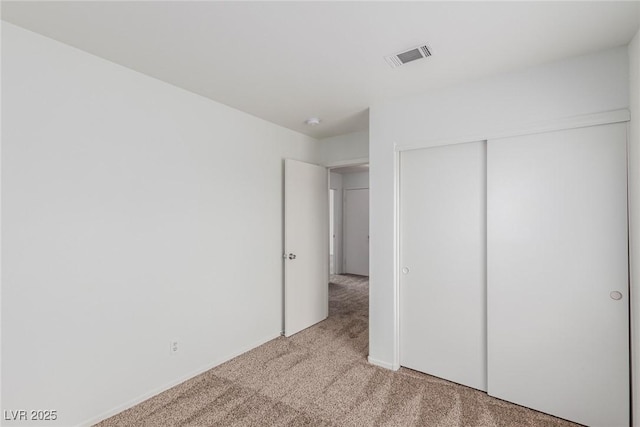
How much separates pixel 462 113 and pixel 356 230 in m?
4.83

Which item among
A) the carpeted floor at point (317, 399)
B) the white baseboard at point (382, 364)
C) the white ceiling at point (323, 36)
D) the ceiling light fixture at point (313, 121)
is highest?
the white ceiling at point (323, 36)

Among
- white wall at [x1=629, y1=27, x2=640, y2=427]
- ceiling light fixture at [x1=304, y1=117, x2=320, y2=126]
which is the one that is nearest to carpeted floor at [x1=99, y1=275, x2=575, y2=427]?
white wall at [x1=629, y1=27, x2=640, y2=427]

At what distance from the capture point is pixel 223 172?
2.88 meters

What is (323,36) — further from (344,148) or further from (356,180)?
(356,180)

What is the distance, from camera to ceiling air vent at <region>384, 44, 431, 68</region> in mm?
1901

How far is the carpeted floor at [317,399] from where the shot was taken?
2.02 meters

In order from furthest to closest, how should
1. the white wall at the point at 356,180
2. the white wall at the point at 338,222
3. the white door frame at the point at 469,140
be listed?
the white wall at the point at 338,222, the white wall at the point at 356,180, the white door frame at the point at 469,140

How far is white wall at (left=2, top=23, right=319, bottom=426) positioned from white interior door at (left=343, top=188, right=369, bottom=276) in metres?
4.18

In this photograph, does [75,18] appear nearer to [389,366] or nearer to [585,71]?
[585,71]

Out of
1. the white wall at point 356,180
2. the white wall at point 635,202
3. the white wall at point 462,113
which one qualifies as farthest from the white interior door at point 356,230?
the white wall at point 635,202

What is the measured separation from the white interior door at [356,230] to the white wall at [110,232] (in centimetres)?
418

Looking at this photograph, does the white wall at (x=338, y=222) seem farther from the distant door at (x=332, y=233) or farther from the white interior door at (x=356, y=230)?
the white interior door at (x=356, y=230)

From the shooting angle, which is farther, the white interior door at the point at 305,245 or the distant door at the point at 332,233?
the distant door at the point at 332,233

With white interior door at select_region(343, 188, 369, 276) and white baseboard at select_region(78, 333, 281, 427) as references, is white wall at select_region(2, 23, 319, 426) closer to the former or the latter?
white baseboard at select_region(78, 333, 281, 427)
